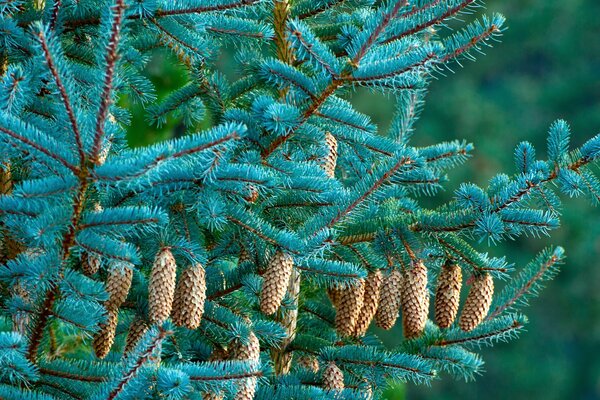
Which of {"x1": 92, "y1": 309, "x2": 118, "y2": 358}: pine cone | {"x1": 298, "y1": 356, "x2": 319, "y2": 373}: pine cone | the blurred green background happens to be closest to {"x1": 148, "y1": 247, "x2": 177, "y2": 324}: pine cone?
{"x1": 92, "y1": 309, "x2": 118, "y2": 358}: pine cone

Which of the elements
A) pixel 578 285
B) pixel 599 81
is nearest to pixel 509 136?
pixel 599 81

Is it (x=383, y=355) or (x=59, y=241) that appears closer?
(x=59, y=241)

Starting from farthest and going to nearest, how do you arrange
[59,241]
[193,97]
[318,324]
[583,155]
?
1. [318,324]
2. [193,97]
3. [583,155]
4. [59,241]

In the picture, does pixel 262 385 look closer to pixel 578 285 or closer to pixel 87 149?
→ pixel 87 149

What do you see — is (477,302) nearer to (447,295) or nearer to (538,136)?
(447,295)

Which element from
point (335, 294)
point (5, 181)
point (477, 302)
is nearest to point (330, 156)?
point (335, 294)

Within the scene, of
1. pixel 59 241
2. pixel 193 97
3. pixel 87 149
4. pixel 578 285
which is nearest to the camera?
pixel 87 149
